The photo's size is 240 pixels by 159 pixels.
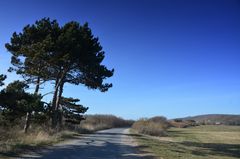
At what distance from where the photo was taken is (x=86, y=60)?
32719 millimetres

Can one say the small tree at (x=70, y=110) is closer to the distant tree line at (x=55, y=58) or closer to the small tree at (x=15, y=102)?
the distant tree line at (x=55, y=58)

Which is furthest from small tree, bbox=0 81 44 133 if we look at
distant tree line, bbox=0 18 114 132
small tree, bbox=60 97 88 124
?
small tree, bbox=60 97 88 124

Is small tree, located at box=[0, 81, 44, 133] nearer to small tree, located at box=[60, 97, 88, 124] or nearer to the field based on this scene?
the field

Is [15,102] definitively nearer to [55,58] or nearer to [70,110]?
[55,58]

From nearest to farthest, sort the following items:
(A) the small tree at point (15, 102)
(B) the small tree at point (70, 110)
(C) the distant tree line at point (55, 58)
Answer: (A) the small tree at point (15, 102) < (C) the distant tree line at point (55, 58) < (B) the small tree at point (70, 110)

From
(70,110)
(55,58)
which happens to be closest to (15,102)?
(55,58)

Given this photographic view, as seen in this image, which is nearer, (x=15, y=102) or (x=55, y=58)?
(x=15, y=102)

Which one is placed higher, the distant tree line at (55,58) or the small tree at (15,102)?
the distant tree line at (55,58)

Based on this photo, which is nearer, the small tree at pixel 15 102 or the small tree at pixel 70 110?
the small tree at pixel 15 102

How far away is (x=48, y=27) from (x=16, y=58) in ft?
14.4

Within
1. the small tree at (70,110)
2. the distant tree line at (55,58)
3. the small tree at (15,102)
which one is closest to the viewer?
the small tree at (15,102)

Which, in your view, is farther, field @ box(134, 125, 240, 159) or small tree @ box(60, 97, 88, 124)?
small tree @ box(60, 97, 88, 124)

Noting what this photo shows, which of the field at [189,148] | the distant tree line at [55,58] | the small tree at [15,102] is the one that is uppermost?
the distant tree line at [55,58]

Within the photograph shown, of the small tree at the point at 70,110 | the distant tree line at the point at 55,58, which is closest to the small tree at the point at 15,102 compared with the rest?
the distant tree line at the point at 55,58
